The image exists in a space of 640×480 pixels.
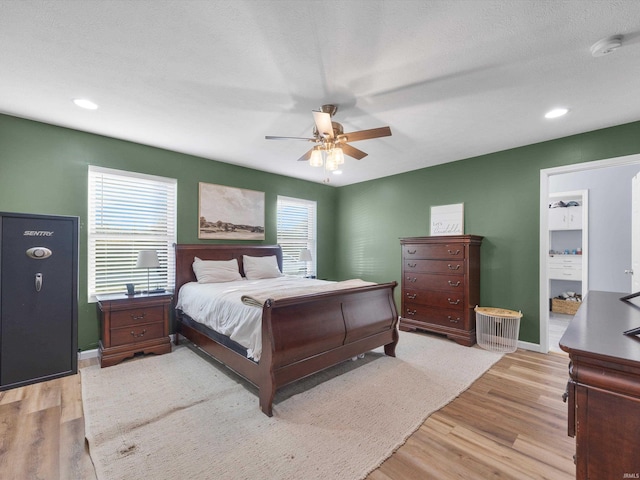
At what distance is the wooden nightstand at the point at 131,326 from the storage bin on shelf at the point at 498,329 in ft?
13.0

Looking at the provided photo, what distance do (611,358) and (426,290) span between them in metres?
3.60

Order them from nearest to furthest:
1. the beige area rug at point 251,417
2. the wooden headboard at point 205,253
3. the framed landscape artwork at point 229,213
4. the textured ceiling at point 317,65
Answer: the textured ceiling at point 317,65, the beige area rug at point 251,417, the wooden headboard at point 205,253, the framed landscape artwork at point 229,213

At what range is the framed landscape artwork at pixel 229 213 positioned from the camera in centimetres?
434

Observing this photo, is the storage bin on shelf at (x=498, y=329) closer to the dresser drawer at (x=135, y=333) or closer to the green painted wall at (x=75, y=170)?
the dresser drawer at (x=135, y=333)

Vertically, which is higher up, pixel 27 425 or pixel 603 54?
pixel 603 54

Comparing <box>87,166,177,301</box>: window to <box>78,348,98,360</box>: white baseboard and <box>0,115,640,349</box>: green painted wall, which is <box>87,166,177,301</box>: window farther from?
<box>78,348,98,360</box>: white baseboard

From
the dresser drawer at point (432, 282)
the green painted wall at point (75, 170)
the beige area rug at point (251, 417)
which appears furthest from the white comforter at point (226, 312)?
the dresser drawer at point (432, 282)

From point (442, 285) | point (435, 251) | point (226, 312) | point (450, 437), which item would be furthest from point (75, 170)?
point (442, 285)

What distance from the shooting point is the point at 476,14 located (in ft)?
5.32

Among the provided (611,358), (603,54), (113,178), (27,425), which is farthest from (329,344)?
(113,178)

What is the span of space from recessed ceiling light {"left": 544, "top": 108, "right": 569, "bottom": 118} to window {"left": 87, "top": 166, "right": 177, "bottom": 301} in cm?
449

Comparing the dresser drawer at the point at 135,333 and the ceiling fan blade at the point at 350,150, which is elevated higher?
the ceiling fan blade at the point at 350,150

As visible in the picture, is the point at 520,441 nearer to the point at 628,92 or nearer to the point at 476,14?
the point at 476,14

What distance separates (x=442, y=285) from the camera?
160 inches
